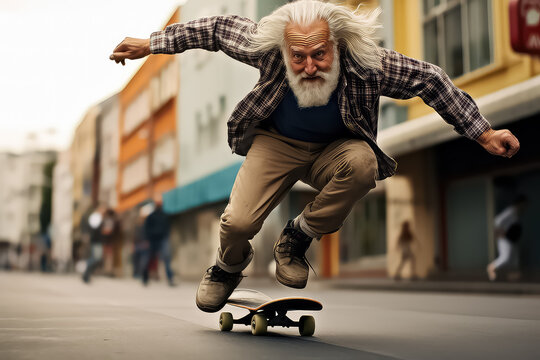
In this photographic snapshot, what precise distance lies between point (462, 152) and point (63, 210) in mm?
75300

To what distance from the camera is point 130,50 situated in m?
4.92

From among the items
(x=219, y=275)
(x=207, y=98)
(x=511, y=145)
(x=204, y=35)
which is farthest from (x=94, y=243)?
(x=511, y=145)

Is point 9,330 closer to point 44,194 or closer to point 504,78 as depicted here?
point 504,78

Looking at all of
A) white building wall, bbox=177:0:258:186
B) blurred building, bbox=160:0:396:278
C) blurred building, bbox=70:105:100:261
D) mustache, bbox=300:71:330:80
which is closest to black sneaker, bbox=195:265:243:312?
mustache, bbox=300:71:330:80

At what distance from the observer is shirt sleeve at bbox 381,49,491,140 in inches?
186

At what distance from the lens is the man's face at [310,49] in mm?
4469

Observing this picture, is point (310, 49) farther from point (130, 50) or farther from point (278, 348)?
point (278, 348)

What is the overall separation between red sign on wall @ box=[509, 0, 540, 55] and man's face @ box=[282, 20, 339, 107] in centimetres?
813

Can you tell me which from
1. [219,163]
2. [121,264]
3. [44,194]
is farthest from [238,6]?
[44,194]

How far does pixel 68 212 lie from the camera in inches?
3364

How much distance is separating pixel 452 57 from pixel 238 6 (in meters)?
11.9

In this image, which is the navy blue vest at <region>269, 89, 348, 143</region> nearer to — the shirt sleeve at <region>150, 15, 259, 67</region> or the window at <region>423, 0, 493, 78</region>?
the shirt sleeve at <region>150, 15, 259, 67</region>

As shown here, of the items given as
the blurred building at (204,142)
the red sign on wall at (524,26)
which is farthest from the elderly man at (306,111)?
the blurred building at (204,142)

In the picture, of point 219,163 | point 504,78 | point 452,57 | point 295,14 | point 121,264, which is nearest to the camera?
point 295,14
